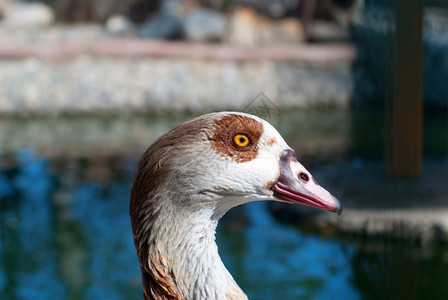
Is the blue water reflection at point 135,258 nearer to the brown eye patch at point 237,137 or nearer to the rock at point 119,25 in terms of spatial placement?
the brown eye patch at point 237,137

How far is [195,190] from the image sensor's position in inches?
59.2

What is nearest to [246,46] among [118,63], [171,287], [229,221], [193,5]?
[118,63]

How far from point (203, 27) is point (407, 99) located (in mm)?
5678

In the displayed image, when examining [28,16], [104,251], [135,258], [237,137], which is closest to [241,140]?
[237,137]

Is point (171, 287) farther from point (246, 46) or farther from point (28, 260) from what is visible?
point (246, 46)

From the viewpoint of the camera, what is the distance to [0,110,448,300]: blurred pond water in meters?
3.86

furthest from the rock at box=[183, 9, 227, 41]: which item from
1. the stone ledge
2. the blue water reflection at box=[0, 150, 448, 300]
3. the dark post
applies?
the dark post

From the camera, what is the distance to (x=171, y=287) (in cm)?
149

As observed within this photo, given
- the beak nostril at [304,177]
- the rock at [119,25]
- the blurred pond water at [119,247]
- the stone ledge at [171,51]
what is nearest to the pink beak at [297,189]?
the beak nostril at [304,177]

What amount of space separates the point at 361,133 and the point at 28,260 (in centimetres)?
406

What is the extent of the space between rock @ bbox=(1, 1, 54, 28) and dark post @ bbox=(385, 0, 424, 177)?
8760 millimetres

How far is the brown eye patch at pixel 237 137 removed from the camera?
149cm

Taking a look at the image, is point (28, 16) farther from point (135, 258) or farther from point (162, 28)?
point (135, 258)

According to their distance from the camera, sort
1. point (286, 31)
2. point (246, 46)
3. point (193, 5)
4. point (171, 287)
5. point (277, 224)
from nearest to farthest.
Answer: point (171, 287) → point (277, 224) → point (246, 46) → point (286, 31) → point (193, 5)
